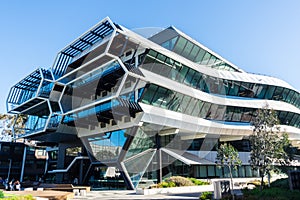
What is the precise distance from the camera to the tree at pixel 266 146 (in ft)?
53.2

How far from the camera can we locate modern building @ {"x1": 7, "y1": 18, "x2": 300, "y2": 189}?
1044 inches

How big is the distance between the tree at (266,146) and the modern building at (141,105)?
11.4 meters

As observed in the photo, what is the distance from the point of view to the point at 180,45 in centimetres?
3303

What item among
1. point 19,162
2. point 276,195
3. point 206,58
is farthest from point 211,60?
point 19,162

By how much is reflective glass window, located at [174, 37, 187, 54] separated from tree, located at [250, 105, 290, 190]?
1724cm

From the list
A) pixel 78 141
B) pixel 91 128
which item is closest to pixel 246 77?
pixel 91 128

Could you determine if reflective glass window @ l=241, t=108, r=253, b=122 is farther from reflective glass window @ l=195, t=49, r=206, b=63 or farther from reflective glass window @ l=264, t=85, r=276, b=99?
reflective glass window @ l=195, t=49, r=206, b=63

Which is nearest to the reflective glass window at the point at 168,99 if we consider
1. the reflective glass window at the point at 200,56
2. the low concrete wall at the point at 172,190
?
the low concrete wall at the point at 172,190

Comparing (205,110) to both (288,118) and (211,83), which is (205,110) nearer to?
(211,83)

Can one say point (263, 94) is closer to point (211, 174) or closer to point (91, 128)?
point (211, 174)

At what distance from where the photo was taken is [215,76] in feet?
116

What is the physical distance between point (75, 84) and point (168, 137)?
14307 mm

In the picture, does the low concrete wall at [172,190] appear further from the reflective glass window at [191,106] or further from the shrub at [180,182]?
the reflective glass window at [191,106]

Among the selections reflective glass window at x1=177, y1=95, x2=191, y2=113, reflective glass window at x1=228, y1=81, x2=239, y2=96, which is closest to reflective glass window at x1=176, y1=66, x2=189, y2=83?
reflective glass window at x1=177, y1=95, x2=191, y2=113
